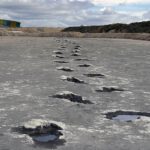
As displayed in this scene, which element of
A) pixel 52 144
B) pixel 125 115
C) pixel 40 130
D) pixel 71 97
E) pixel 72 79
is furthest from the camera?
pixel 72 79

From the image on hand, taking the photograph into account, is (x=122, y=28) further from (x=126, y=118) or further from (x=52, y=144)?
(x=52, y=144)

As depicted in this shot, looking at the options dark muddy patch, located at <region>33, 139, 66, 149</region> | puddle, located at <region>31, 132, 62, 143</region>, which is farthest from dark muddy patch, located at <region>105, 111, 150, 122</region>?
dark muddy patch, located at <region>33, 139, 66, 149</region>

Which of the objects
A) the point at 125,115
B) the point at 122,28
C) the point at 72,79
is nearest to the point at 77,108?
the point at 125,115

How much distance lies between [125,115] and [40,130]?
69.6 inches

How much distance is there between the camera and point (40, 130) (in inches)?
241

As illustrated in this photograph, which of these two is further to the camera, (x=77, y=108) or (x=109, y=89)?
(x=109, y=89)

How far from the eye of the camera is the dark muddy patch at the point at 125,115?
276 inches

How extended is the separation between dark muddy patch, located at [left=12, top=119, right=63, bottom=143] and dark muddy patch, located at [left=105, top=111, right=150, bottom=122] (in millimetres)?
1171

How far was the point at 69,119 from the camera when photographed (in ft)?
22.2

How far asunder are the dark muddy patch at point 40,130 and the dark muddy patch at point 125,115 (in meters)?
1.17

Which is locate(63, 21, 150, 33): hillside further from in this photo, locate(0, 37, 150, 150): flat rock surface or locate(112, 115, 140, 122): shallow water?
locate(112, 115, 140, 122): shallow water

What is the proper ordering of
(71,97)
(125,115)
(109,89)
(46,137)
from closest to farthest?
(46,137), (125,115), (71,97), (109,89)

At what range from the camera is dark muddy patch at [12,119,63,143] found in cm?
584

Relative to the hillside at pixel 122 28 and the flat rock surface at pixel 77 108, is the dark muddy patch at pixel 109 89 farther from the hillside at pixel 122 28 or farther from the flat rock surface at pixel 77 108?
the hillside at pixel 122 28
